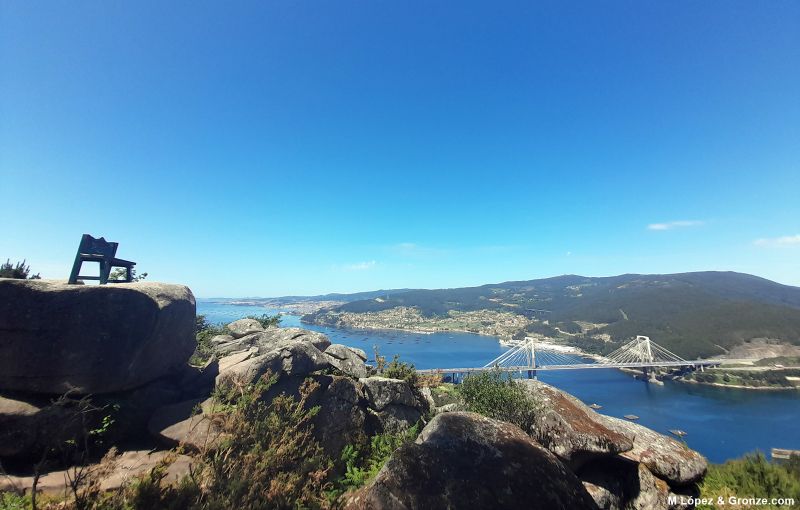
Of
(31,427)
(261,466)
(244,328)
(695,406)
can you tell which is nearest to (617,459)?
(261,466)

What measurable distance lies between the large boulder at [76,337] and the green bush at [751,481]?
1752 centimetres

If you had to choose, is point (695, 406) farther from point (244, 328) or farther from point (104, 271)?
point (104, 271)

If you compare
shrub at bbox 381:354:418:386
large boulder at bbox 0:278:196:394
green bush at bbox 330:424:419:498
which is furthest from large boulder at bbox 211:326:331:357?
green bush at bbox 330:424:419:498

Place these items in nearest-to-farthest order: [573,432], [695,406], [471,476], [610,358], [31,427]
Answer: [471,476] < [31,427] < [573,432] < [695,406] < [610,358]

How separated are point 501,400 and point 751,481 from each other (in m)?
6.90

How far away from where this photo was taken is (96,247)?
40.1 ft

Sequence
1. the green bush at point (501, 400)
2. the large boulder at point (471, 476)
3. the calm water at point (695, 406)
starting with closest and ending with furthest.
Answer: the large boulder at point (471, 476) < the green bush at point (501, 400) < the calm water at point (695, 406)

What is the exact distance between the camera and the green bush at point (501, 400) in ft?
34.9

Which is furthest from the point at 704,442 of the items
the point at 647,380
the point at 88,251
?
the point at 88,251

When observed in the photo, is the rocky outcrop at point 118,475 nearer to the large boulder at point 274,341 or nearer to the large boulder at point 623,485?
the large boulder at point 274,341

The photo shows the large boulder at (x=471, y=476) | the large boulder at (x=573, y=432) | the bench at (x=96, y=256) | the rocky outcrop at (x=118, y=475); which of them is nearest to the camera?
the large boulder at (x=471, y=476)

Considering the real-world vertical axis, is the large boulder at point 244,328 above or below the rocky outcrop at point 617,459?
above

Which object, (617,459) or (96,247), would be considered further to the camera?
(96,247)

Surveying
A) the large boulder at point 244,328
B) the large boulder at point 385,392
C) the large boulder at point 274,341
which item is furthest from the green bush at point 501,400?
the large boulder at point 244,328
